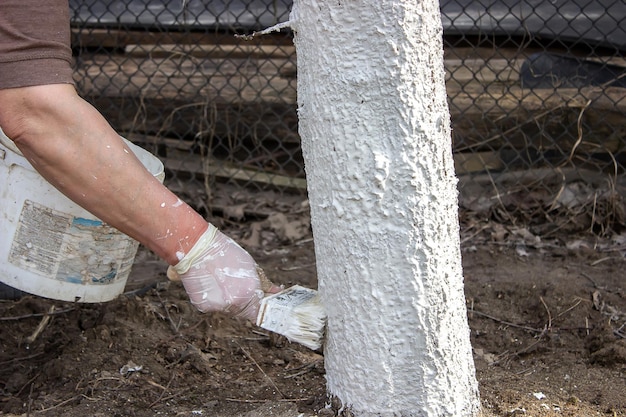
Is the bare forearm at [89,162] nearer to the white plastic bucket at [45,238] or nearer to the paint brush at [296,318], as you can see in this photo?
the paint brush at [296,318]

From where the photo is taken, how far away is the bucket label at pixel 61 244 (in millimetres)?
2488

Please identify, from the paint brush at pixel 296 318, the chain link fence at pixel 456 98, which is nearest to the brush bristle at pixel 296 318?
the paint brush at pixel 296 318

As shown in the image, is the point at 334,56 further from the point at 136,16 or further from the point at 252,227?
the point at 136,16

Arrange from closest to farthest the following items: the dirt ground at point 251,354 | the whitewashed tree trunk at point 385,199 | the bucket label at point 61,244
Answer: the whitewashed tree trunk at point 385,199 → the dirt ground at point 251,354 → the bucket label at point 61,244

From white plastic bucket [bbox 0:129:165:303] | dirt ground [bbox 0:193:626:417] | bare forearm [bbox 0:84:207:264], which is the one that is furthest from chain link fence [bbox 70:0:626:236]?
bare forearm [bbox 0:84:207:264]

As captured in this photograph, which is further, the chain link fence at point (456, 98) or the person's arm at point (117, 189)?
the chain link fence at point (456, 98)

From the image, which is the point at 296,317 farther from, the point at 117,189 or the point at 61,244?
the point at 61,244

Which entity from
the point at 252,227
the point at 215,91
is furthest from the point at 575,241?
the point at 215,91

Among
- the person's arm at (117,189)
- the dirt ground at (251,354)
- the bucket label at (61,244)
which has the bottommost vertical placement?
the dirt ground at (251,354)

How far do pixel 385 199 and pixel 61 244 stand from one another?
1.19 m

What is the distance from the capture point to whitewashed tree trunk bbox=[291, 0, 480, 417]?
1.86m

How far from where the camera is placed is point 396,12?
1826mm

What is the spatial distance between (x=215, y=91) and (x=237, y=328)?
1.97 meters

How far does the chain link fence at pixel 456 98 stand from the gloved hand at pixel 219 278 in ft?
7.51
